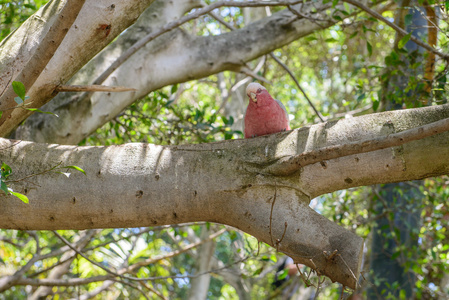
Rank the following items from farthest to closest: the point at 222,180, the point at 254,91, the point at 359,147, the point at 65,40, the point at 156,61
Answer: the point at 156,61 < the point at 254,91 < the point at 65,40 < the point at 222,180 < the point at 359,147

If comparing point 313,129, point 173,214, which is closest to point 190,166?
point 173,214

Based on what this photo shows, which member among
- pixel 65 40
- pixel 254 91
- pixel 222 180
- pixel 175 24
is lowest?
pixel 222 180

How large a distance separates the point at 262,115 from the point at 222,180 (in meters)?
1.33

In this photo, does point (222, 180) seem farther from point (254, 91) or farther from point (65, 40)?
point (254, 91)

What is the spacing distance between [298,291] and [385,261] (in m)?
2.78

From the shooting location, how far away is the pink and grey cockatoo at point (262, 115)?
10.9 ft

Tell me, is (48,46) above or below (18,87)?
above

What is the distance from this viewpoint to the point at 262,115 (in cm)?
334

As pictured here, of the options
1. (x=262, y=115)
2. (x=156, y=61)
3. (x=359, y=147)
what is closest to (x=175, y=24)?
(x=156, y=61)

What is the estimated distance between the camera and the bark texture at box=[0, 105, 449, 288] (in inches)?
78.7

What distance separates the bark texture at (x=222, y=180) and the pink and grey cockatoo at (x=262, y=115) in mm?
1078

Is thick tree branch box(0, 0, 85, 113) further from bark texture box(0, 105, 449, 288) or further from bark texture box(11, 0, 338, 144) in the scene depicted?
bark texture box(11, 0, 338, 144)

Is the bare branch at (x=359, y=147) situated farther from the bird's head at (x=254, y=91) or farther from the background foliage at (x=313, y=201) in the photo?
the bird's head at (x=254, y=91)

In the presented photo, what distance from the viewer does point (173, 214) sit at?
7.08ft
